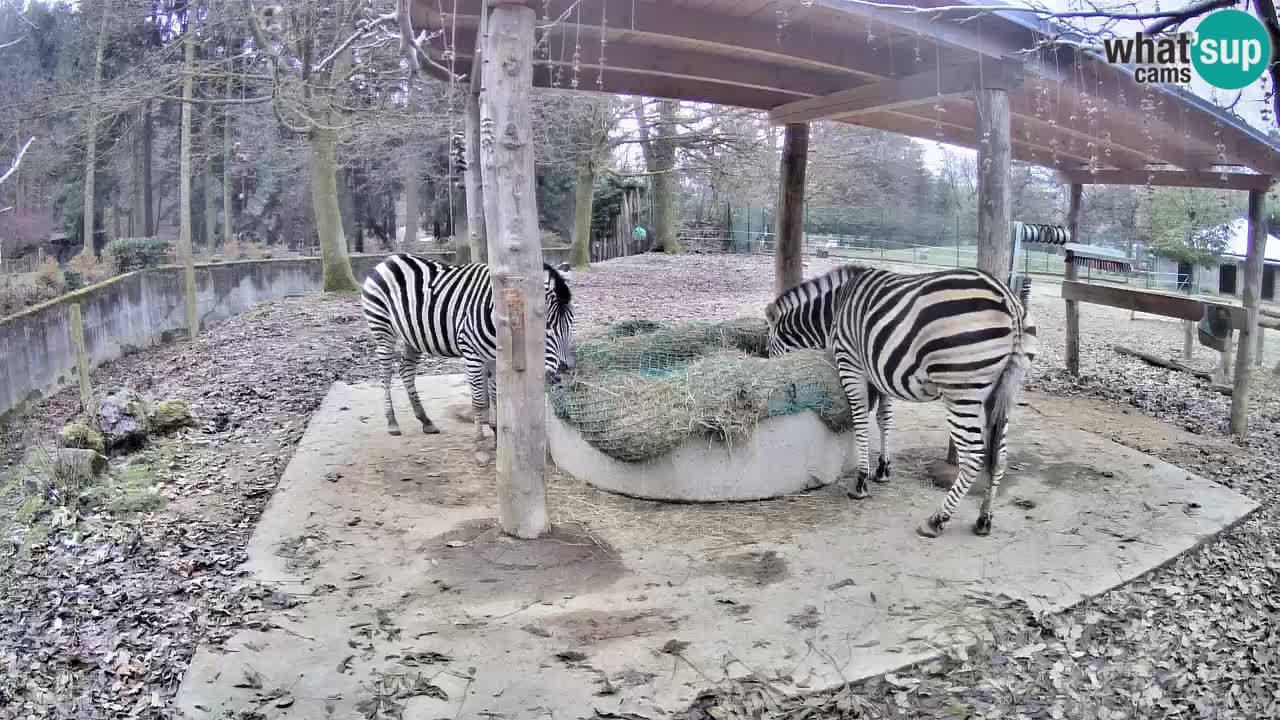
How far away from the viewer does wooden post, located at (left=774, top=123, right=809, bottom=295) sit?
9000mm

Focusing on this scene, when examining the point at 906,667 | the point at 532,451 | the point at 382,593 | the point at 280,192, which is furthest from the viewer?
the point at 280,192

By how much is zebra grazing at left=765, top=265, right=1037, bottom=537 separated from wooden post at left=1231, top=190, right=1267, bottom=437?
392cm

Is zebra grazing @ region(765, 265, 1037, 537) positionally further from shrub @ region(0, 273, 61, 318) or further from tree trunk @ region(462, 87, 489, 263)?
shrub @ region(0, 273, 61, 318)

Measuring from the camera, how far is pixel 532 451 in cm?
493

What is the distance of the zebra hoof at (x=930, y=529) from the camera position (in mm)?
5121

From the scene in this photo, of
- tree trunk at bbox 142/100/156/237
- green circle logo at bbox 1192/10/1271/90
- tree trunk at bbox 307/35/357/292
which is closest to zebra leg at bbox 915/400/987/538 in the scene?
green circle logo at bbox 1192/10/1271/90

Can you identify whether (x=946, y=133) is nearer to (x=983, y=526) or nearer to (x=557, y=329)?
(x=557, y=329)

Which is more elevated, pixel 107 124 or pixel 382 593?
pixel 107 124

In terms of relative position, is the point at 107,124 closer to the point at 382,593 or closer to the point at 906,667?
the point at 382,593

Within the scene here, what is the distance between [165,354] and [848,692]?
476 inches

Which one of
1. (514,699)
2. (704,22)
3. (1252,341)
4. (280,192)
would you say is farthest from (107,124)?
(1252,341)

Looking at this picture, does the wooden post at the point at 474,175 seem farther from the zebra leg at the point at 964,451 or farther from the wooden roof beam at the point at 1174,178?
the wooden roof beam at the point at 1174,178

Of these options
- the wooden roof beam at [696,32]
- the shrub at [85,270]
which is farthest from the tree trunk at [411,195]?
the wooden roof beam at [696,32]

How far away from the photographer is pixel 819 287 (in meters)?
6.55
